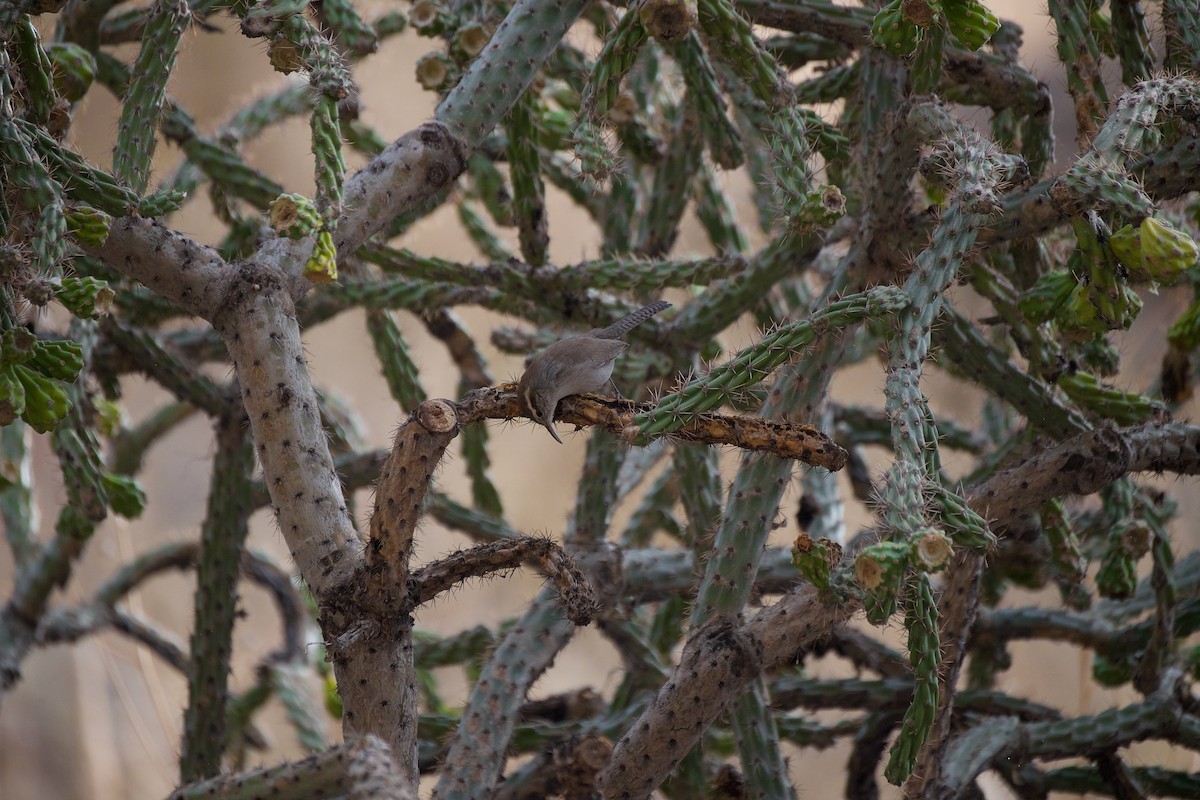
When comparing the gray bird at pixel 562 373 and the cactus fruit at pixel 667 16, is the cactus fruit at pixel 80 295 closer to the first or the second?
the gray bird at pixel 562 373

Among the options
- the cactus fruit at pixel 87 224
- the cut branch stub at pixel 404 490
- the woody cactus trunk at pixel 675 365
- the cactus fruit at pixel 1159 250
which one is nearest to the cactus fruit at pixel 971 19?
the woody cactus trunk at pixel 675 365

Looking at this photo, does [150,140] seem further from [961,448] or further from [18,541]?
[961,448]

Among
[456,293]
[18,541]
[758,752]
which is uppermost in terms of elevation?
[18,541]

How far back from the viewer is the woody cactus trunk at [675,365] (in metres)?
1.75

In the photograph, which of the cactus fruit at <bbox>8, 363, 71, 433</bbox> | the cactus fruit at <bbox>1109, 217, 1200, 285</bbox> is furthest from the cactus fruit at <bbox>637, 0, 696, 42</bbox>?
the cactus fruit at <bbox>8, 363, 71, 433</bbox>

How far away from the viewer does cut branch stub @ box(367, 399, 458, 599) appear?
5.59ft

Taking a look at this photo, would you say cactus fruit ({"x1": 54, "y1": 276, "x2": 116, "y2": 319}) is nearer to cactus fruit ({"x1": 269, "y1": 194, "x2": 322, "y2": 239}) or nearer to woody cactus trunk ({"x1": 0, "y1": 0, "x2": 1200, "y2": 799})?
woody cactus trunk ({"x1": 0, "y1": 0, "x2": 1200, "y2": 799})

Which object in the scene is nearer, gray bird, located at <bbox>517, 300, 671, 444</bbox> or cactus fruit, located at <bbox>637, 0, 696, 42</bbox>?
gray bird, located at <bbox>517, 300, 671, 444</bbox>

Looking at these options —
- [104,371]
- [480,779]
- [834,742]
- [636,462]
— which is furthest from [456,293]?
[834,742]

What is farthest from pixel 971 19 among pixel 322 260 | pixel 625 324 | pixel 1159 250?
pixel 322 260

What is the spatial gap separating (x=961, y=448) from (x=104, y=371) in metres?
2.51

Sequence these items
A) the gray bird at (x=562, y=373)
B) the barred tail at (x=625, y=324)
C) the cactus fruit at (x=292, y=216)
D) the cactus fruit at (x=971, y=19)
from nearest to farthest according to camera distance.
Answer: the cactus fruit at (x=292, y=216)
the gray bird at (x=562, y=373)
the cactus fruit at (x=971, y=19)
the barred tail at (x=625, y=324)

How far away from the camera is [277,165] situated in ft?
20.6

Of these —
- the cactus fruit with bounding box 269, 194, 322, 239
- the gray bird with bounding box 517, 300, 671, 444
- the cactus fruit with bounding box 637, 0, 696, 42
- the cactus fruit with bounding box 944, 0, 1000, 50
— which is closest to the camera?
the cactus fruit with bounding box 269, 194, 322, 239
